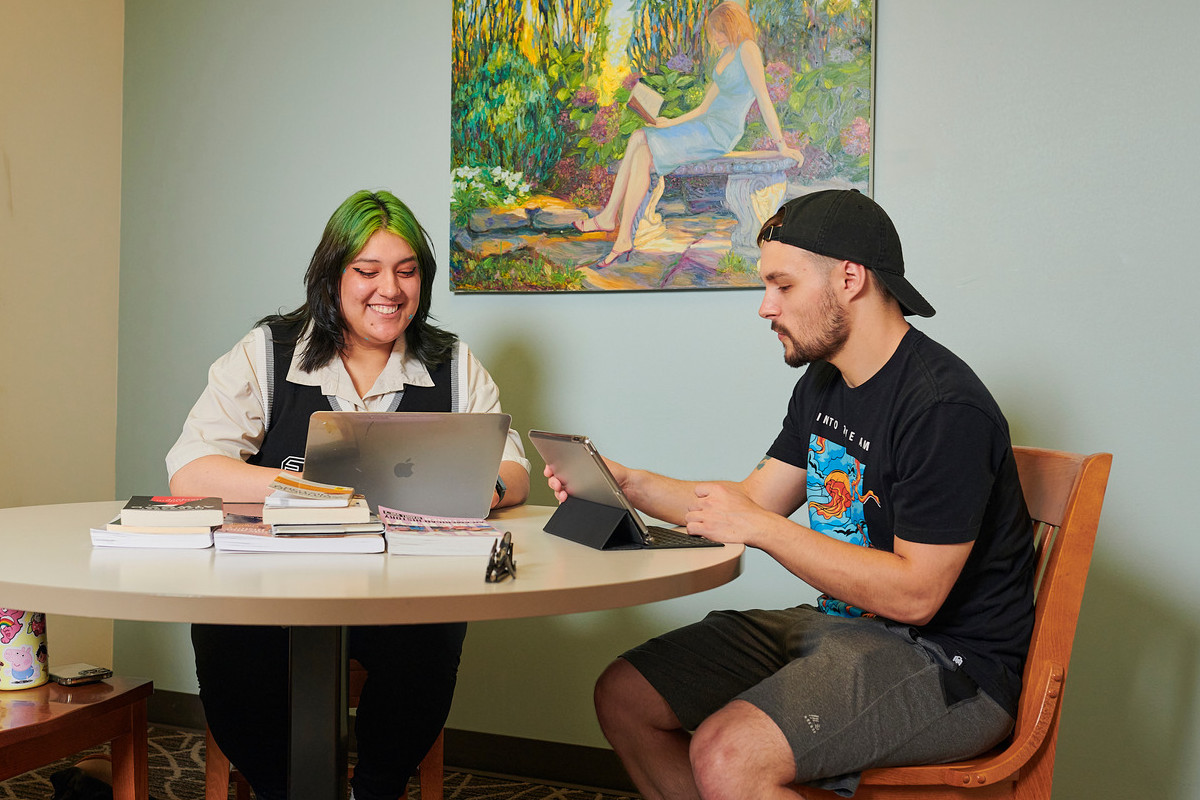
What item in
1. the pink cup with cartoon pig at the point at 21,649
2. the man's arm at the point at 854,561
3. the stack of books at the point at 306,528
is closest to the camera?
the stack of books at the point at 306,528

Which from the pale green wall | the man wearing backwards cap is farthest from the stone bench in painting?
the man wearing backwards cap

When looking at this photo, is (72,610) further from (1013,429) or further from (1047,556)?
(1013,429)

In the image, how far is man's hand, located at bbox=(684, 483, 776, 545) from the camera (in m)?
1.44

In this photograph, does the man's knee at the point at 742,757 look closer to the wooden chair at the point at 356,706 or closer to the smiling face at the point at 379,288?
the wooden chair at the point at 356,706

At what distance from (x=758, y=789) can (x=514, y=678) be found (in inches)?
57.5

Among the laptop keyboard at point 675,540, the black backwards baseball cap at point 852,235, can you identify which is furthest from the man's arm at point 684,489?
the black backwards baseball cap at point 852,235

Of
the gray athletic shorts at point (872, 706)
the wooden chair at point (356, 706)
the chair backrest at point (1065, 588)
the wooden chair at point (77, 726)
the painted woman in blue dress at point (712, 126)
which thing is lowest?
the wooden chair at point (356, 706)

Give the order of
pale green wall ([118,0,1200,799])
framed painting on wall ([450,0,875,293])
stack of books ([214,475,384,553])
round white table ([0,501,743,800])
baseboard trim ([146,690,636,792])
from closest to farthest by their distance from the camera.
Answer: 1. round white table ([0,501,743,800])
2. stack of books ([214,475,384,553])
3. pale green wall ([118,0,1200,799])
4. framed painting on wall ([450,0,875,293])
5. baseboard trim ([146,690,636,792])

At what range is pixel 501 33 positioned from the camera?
8.48ft

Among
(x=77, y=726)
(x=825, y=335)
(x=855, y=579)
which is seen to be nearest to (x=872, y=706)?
(x=855, y=579)

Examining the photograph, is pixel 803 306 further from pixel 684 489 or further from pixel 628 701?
pixel 628 701

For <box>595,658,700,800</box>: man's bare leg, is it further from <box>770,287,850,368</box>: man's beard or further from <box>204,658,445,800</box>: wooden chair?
<box>770,287,850,368</box>: man's beard

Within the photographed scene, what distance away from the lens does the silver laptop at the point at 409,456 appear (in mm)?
1428

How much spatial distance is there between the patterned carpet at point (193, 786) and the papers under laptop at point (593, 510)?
116 centimetres
